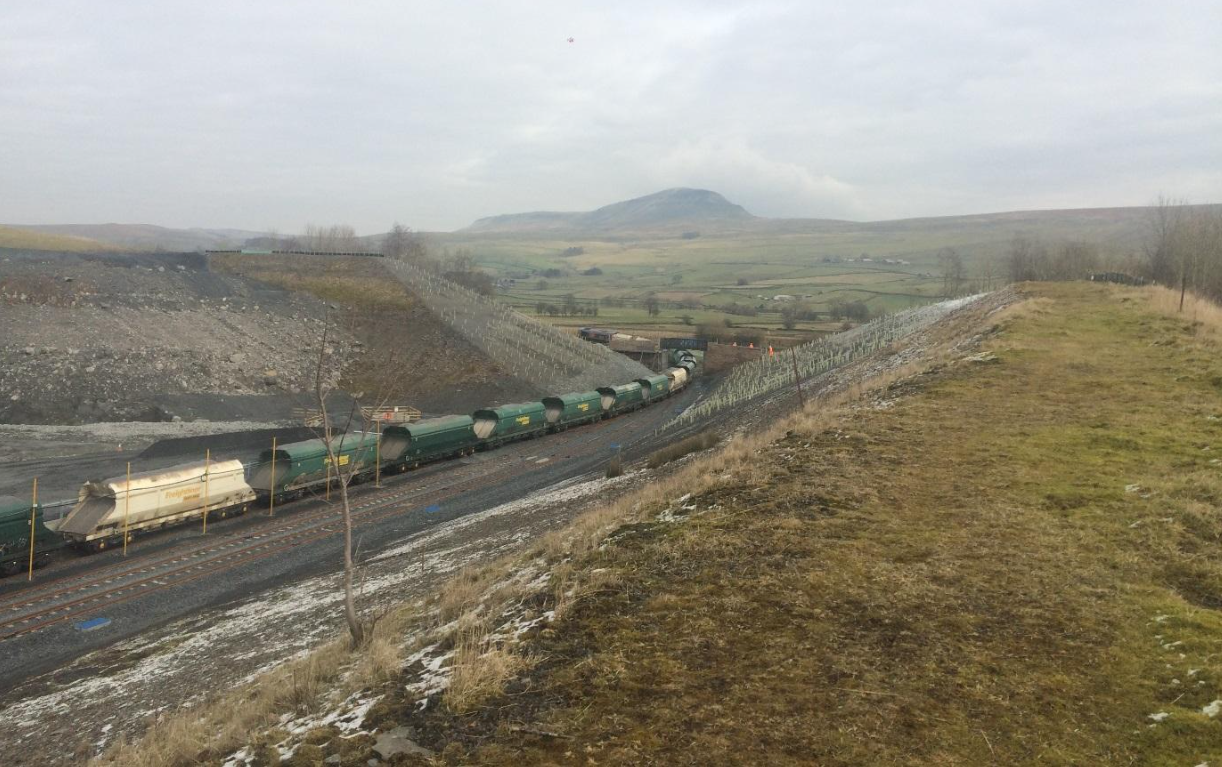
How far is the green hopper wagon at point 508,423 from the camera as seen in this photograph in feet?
148

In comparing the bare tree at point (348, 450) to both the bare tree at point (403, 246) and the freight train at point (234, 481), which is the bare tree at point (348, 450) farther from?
the bare tree at point (403, 246)

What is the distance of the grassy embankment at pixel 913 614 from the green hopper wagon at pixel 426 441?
25.7 metres

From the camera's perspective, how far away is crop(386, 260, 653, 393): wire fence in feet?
230

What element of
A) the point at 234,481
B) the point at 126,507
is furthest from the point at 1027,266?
the point at 126,507

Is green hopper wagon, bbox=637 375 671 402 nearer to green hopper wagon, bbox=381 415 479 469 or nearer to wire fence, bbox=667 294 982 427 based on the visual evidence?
wire fence, bbox=667 294 982 427

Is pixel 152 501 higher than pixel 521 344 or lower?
lower

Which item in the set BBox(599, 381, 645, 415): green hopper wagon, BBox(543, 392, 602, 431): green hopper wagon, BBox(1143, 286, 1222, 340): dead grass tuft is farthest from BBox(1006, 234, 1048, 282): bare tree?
BBox(543, 392, 602, 431): green hopper wagon

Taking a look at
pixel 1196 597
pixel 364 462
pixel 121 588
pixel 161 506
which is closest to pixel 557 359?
pixel 364 462

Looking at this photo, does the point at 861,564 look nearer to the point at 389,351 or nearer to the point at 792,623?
the point at 792,623

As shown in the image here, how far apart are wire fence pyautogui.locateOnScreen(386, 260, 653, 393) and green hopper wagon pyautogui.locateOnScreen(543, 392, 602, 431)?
38.5ft

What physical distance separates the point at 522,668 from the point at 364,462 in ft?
100.0

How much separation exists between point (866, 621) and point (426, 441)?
3350 centimetres

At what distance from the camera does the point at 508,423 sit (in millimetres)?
46344

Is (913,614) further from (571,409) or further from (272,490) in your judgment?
(571,409)
